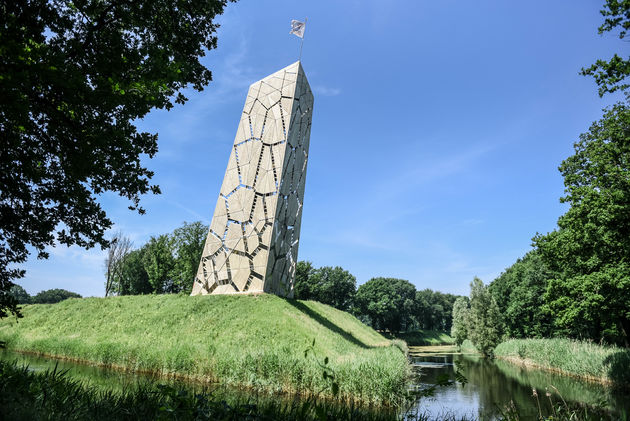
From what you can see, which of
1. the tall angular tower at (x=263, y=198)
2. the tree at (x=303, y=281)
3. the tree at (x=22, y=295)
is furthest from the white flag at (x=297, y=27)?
the tree at (x=22, y=295)

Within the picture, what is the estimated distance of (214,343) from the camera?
1675cm

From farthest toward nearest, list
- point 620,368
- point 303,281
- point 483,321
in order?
point 303,281, point 483,321, point 620,368

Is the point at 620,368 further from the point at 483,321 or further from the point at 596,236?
the point at 483,321

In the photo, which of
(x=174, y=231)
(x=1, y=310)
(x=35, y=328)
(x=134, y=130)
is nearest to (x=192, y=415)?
(x=1, y=310)

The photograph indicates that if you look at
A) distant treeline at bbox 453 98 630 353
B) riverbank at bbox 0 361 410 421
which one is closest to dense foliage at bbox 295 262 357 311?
distant treeline at bbox 453 98 630 353

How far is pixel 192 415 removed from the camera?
3.25m

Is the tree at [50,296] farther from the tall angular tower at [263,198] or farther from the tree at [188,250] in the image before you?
the tall angular tower at [263,198]

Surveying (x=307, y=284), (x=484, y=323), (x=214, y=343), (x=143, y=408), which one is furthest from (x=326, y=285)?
(x=143, y=408)

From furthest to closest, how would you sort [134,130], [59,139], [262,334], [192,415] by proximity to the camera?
[262,334] → [134,130] → [59,139] → [192,415]

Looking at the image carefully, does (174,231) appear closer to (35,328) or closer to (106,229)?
(35,328)

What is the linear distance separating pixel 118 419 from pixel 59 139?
16.0 ft

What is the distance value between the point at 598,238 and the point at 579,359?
6675 mm

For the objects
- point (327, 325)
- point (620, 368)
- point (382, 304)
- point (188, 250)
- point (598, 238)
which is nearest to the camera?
point (620, 368)

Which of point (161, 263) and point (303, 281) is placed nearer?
point (161, 263)
